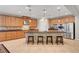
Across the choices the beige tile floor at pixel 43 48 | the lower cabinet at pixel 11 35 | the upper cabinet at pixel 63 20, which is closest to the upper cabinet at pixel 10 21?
the lower cabinet at pixel 11 35

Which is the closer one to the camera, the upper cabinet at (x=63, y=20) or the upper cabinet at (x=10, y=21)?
the upper cabinet at (x=10, y=21)

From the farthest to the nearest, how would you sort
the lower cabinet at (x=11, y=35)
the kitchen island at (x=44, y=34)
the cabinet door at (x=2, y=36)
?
the lower cabinet at (x=11, y=35), the cabinet door at (x=2, y=36), the kitchen island at (x=44, y=34)

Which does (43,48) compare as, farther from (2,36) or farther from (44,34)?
(2,36)

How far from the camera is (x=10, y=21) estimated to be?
11266 mm

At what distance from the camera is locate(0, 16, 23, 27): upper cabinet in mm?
10377

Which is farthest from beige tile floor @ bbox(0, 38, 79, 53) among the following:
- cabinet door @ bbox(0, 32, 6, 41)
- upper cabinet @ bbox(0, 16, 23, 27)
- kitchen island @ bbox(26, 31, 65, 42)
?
upper cabinet @ bbox(0, 16, 23, 27)

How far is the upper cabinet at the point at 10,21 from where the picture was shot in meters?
10.4

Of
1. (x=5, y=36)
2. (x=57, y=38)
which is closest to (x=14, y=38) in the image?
(x=5, y=36)

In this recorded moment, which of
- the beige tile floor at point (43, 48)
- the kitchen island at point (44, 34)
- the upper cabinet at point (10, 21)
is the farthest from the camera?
the upper cabinet at point (10, 21)

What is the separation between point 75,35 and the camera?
982 cm

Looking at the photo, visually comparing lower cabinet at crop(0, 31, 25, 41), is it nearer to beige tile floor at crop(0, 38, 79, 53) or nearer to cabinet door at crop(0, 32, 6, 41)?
cabinet door at crop(0, 32, 6, 41)

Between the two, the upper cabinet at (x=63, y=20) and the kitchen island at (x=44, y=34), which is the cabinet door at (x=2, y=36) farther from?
the upper cabinet at (x=63, y=20)
